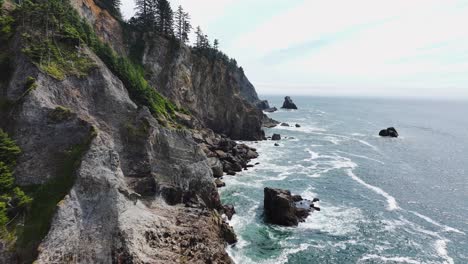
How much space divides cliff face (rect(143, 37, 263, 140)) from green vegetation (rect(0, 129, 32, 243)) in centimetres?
5620

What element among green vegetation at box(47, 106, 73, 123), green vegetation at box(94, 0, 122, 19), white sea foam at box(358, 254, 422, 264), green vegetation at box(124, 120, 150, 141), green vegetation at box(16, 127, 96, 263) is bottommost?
white sea foam at box(358, 254, 422, 264)

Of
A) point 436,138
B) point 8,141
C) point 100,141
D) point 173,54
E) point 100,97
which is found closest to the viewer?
point 8,141

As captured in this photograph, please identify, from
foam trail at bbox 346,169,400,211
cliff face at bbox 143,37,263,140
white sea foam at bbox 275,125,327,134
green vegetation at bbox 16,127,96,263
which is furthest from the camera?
white sea foam at bbox 275,125,327,134

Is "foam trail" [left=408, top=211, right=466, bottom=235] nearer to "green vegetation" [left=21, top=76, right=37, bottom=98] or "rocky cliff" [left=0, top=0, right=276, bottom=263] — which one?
"rocky cliff" [left=0, top=0, right=276, bottom=263]

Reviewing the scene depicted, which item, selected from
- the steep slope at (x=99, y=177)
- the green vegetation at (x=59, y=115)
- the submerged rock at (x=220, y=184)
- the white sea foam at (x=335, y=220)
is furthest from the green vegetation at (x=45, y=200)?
the white sea foam at (x=335, y=220)

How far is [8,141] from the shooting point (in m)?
35.9

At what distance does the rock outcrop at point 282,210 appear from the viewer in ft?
166

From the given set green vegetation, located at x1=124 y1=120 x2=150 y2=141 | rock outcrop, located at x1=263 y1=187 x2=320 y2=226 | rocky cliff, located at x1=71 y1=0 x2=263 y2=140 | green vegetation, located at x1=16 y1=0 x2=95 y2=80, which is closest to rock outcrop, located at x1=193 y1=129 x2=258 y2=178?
rocky cliff, located at x1=71 y1=0 x2=263 y2=140

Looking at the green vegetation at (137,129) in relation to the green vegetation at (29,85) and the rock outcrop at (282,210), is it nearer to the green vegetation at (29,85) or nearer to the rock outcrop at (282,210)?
the green vegetation at (29,85)

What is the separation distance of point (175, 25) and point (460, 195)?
94908 mm

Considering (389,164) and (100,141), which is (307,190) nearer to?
(389,164)

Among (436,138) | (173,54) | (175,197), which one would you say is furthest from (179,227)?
(436,138)

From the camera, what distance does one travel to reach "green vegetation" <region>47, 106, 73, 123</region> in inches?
1570

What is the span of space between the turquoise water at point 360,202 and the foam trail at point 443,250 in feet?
0.45
